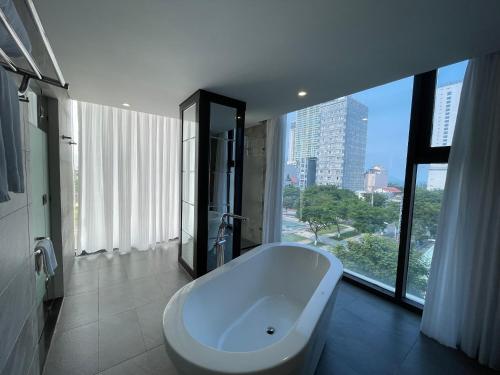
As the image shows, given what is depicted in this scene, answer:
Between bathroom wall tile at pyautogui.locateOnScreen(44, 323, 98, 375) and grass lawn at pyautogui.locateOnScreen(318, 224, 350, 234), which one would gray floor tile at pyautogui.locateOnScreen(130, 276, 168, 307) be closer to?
bathroom wall tile at pyautogui.locateOnScreen(44, 323, 98, 375)

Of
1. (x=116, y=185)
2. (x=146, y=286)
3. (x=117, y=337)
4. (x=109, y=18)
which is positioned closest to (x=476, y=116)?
(x=109, y=18)

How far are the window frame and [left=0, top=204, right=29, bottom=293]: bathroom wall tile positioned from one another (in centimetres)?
316

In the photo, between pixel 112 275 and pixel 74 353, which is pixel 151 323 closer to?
pixel 74 353

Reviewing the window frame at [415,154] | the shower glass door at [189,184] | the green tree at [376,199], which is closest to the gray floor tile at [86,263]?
the shower glass door at [189,184]

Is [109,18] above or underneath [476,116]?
above

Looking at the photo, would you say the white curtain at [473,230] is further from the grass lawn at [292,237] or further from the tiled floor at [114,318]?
the tiled floor at [114,318]

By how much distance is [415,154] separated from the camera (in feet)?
7.47

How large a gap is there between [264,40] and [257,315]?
246 cm

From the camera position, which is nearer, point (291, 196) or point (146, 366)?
point (146, 366)

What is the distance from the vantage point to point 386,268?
260cm

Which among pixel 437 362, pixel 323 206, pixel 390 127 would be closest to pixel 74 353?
pixel 437 362

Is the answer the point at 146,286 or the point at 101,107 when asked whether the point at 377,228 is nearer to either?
the point at 146,286

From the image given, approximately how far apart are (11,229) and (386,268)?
3371 millimetres

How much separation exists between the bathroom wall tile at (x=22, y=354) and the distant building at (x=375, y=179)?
324 cm
